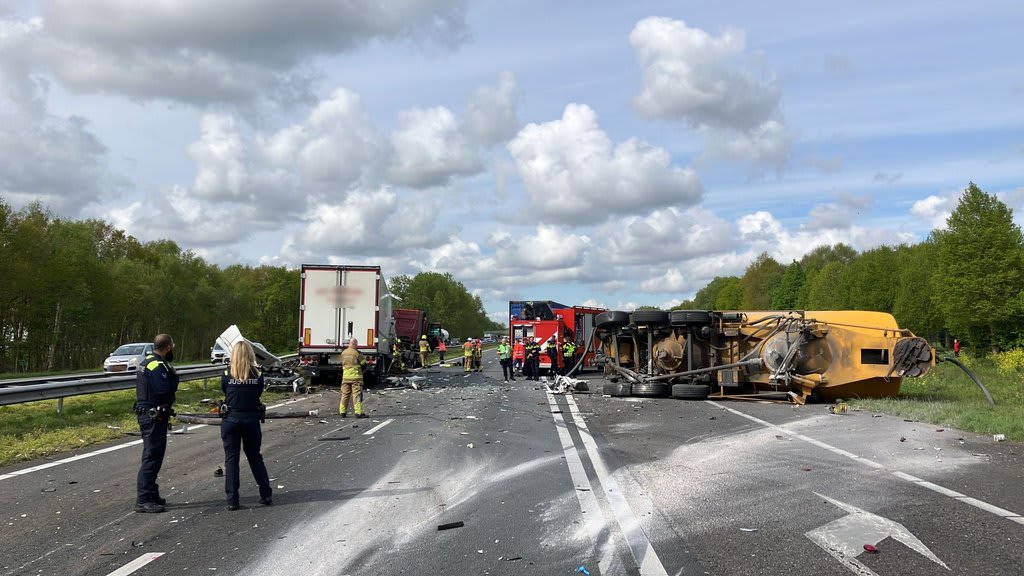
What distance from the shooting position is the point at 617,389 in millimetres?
19672

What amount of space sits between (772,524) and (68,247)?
52.6 m

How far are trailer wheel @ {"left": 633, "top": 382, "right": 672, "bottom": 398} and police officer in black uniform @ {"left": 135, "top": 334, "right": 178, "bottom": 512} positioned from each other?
13151mm

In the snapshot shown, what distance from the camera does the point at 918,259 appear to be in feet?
274

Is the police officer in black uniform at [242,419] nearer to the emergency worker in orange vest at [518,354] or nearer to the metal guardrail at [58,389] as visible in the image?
the metal guardrail at [58,389]

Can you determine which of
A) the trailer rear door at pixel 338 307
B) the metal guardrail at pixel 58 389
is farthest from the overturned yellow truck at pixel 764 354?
the metal guardrail at pixel 58 389

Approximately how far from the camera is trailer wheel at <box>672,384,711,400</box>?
17766 millimetres

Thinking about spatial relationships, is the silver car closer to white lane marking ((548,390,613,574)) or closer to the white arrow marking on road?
white lane marking ((548,390,613,574))

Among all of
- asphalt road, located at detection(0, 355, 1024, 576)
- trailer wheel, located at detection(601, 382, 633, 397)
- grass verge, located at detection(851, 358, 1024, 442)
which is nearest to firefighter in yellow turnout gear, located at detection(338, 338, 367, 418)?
asphalt road, located at detection(0, 355, 1024, 576)

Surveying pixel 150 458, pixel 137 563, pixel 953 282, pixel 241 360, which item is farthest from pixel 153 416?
pixel 953 282

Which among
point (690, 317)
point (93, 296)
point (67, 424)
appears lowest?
point (67, 424)

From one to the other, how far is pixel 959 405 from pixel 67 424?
16601 millimetres

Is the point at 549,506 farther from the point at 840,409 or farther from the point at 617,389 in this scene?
the point at 617,389

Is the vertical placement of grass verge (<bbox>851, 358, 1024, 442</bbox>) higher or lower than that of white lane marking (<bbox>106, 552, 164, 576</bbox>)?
higher

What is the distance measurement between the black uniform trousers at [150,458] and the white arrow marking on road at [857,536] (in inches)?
218
